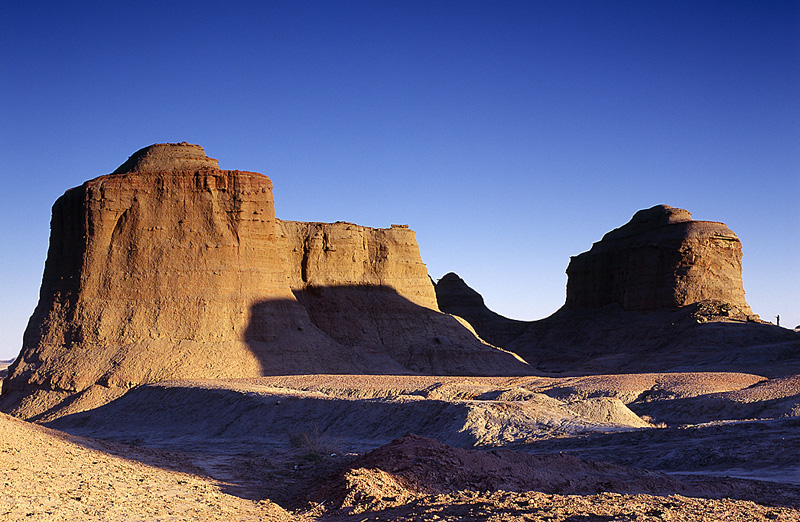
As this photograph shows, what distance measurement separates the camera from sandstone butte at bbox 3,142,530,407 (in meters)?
34.2

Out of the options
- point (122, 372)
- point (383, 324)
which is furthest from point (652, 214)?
point (122, 372)

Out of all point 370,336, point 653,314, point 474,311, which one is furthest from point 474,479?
point 474,311

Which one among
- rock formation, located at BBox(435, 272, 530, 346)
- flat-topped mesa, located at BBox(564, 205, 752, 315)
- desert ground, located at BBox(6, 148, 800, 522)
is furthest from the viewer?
rock formation, located at BBox(435, 272, 530, 346)

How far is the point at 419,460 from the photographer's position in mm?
12219

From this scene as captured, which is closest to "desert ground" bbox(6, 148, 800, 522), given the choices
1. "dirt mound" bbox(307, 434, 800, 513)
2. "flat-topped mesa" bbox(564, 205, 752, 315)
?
"dirt mound" bbox(307, 434, 800, 513)

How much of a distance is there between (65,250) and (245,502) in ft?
99.0

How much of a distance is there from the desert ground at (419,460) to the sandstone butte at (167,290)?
7708mm

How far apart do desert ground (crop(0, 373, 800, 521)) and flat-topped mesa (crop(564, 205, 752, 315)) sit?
3546cm

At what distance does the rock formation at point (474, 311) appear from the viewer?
75562 mm

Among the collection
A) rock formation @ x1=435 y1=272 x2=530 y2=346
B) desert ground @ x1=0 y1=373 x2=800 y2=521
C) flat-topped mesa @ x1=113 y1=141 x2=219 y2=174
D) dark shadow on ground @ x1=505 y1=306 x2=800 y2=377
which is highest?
flat-topped mesa @ x1=113 y1=141 x2=219 y2=174

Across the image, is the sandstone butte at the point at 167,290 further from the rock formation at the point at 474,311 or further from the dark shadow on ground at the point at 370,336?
the rock formation at the point at 474,311

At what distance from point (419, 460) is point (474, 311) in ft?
223

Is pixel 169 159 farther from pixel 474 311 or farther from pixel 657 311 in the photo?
pixel 474 311

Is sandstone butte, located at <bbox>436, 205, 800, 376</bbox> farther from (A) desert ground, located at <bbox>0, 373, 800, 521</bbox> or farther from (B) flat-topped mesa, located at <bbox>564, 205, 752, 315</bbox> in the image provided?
(A) desert ground, located at <bbox>0, 373, 800, 521</bbox>
